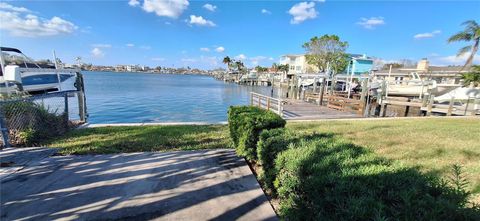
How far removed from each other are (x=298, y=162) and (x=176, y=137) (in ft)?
15.9

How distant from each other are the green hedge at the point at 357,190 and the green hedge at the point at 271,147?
329 mm

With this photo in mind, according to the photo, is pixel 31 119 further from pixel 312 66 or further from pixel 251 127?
pixel 312 66

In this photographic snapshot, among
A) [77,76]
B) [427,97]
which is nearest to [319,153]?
[77,76]

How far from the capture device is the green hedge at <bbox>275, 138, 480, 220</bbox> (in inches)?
57.4

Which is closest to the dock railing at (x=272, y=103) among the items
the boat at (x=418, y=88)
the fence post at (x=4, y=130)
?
the fence post at (x=4, y=130)

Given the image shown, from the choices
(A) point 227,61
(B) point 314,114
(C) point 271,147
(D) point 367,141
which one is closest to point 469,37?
(B) point 314,114

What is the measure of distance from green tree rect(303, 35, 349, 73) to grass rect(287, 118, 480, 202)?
113 ft

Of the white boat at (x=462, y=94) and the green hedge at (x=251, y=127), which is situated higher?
the white boat at (x=462, y=94)

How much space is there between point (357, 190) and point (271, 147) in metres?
1.53

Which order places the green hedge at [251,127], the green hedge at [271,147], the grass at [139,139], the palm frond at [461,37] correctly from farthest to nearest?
the palm frond at [461,37], the grass at [139,139], the green hedge at [251,127], the green hedge at [271,147]

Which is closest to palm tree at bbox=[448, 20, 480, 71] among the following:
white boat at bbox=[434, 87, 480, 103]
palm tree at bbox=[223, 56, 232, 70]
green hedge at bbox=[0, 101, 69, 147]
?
white boat at bbox=[434, 87, 480, 103]

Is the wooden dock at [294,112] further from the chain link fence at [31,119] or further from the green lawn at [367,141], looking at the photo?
the chain link fence at [31,119]

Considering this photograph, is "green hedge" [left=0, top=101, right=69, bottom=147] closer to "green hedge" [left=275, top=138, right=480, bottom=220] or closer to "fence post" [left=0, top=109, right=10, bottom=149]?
"fence post" [left=0, top=109, right=10, bottom=149]

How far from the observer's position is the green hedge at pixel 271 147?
3.06 meters
